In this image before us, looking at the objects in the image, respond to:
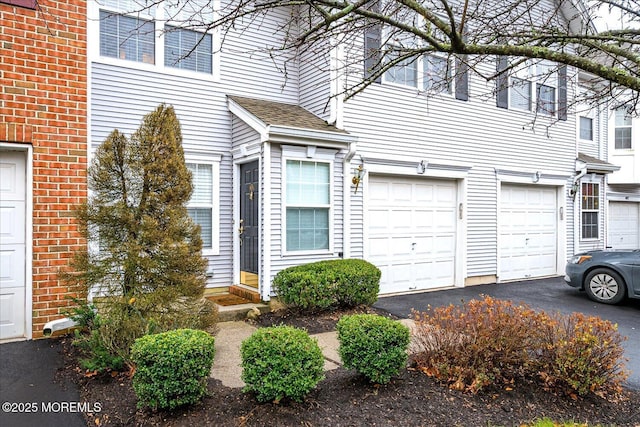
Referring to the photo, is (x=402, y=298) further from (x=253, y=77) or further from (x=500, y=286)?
(x=253, y=77)

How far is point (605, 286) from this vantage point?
8.20 metres

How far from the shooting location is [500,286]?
32.2ft

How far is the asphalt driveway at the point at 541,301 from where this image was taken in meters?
6.99

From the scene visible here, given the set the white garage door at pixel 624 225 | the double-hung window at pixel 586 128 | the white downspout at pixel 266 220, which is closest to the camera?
the white downspout at pixel 266 220

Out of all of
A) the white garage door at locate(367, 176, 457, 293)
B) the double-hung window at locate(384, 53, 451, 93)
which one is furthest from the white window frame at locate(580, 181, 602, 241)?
the double-hung window at locate(384, 53, 451, 93)

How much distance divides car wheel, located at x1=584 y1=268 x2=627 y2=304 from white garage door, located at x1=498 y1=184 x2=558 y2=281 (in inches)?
83.9

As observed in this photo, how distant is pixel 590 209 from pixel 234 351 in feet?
36.5

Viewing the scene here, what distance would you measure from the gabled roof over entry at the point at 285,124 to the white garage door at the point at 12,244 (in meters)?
3.24

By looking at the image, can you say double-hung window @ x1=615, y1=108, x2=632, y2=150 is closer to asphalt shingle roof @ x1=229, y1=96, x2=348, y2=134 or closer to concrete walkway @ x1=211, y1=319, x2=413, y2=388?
asphalt shingle roof @ x1=229, y1=96, x2=348, y2=134

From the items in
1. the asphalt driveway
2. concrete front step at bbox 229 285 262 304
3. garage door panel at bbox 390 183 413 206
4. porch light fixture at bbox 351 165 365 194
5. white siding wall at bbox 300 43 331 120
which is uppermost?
white siding wall at bbox 300 43 331 120

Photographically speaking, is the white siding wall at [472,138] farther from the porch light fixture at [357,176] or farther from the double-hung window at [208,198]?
the double-hung window at [208,198]

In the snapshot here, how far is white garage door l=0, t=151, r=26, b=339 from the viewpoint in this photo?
5.29m

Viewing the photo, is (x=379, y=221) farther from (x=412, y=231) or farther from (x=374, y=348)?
(x=374, y=348)

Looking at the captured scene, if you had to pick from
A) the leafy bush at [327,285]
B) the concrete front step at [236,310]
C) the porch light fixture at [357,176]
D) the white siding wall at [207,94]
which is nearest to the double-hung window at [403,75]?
the white siding wall at [207,94]
